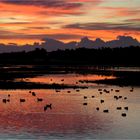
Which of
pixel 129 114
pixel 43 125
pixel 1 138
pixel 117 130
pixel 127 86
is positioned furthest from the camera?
pixel 127 86

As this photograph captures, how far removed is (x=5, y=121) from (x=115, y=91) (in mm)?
26943

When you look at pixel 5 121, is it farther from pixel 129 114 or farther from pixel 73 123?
pixel 129 114

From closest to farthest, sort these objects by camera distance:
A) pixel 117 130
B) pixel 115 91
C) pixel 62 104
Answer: pixel 117 130, pixel 62 104, pixel 115 91

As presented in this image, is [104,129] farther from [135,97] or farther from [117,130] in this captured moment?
[135,97]

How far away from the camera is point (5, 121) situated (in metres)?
36.4

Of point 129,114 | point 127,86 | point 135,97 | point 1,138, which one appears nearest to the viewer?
point 1,138

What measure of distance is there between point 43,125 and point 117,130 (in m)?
5.64

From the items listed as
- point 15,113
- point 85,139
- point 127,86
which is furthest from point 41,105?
point 127,86

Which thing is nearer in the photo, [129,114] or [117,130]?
[117,130]

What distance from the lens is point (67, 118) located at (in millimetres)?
37906

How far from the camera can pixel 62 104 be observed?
46.6 metres

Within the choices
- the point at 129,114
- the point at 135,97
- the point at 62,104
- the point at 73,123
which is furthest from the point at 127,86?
the point at 73,123

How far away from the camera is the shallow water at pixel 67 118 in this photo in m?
31.3

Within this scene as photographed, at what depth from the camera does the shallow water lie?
103ft
